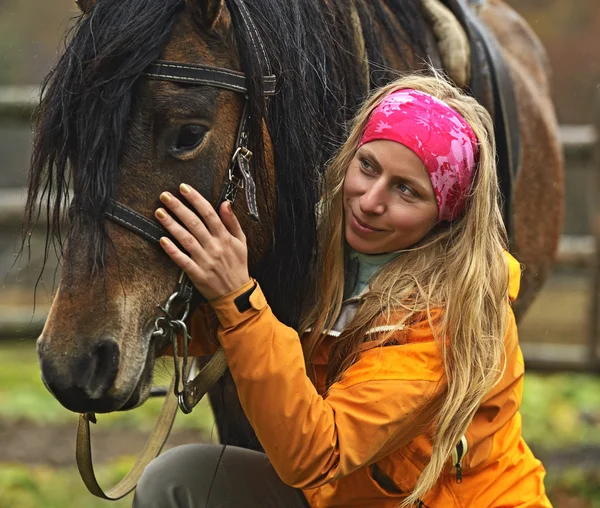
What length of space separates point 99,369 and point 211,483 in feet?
2.02

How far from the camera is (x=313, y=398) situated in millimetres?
1798

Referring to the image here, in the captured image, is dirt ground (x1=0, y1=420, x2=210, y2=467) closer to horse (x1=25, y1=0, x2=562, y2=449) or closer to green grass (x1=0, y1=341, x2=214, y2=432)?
green grass (x1=0, y1=341, x2=214, y2=432)

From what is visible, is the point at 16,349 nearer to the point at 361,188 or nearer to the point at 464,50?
the point at 464,50

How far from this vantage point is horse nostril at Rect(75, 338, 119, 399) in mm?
1671

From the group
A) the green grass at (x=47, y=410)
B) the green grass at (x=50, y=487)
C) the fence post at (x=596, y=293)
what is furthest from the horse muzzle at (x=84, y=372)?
the fence post at (x=596, y=293)

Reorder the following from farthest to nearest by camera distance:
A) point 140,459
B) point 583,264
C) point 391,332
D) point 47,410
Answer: point 583,264 → point 47,410 → point 140,459 → point 391,332

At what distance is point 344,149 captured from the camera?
2.09m

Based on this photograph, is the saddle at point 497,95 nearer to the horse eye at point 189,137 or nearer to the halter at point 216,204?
the halter at point 216,204

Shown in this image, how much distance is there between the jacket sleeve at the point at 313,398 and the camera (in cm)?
177

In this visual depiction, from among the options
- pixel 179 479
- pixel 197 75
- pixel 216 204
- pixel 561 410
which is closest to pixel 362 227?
pixel 216 204

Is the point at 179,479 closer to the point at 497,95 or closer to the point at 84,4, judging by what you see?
the point at 84,4

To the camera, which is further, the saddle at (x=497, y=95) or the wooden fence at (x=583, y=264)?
the wooden fence at (x=583, y=264)

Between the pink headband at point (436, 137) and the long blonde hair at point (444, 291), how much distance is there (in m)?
0.03

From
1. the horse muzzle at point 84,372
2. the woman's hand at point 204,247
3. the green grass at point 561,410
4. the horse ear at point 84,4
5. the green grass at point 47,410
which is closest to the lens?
the horse muzzle at point 84,372
